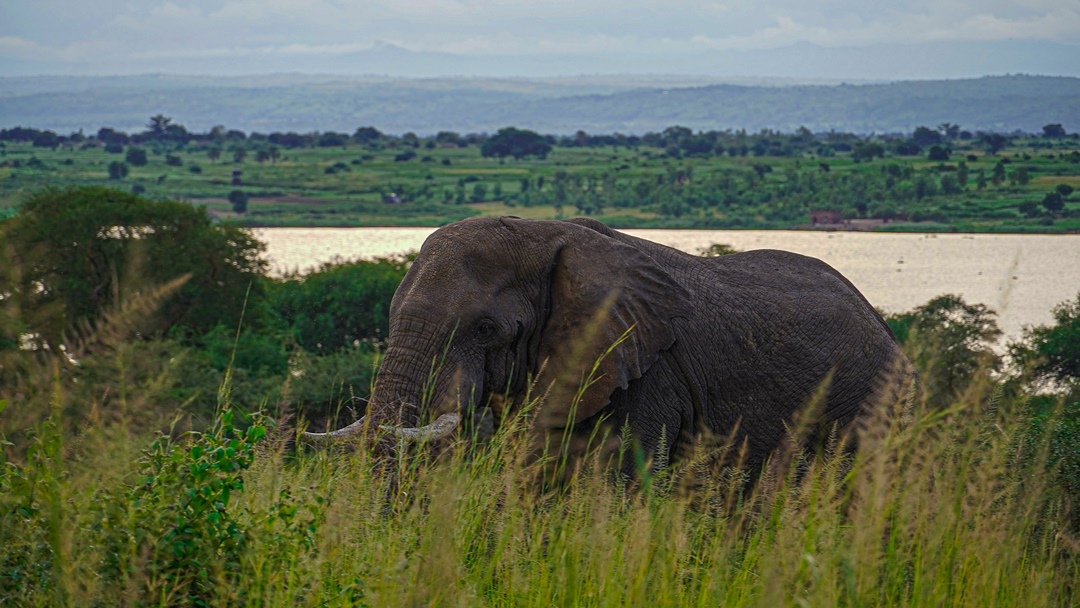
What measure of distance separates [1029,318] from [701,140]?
85299mm

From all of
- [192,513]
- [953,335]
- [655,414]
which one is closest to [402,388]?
[655,414]

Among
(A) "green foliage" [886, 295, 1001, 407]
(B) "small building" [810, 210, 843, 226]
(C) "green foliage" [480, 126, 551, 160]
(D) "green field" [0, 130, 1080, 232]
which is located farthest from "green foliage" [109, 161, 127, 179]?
(A) "green foliage" [886, 295, 1001, 407]

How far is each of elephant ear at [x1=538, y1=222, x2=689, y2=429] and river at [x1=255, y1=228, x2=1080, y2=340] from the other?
30718 millimetres

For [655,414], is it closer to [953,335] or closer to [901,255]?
[953,335]

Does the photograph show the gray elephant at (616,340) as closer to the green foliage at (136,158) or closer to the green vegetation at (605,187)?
the green vegetation at (605,187)

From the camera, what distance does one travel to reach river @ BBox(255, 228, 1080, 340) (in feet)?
144

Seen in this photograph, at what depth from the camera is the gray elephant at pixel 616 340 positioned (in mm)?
5727

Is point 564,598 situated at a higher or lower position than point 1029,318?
higher

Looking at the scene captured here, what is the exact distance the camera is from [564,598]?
3.56m

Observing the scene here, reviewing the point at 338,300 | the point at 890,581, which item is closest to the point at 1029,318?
the point at 338,300

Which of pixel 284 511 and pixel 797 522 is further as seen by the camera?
pixel 797 522

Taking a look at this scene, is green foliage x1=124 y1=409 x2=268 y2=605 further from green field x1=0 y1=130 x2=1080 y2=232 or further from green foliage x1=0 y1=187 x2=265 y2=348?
green field x1=0 y1=130 x2=1080 y2=232

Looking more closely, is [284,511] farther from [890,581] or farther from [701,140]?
[701,140]

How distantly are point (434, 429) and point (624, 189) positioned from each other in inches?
2872
